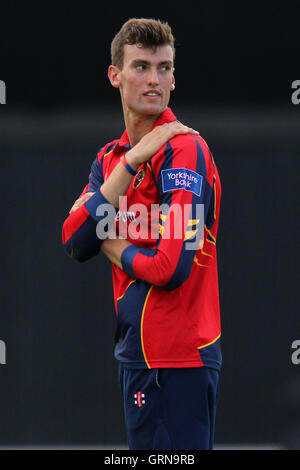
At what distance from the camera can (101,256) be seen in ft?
15.5

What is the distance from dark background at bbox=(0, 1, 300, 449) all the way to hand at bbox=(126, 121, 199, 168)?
2.28 m

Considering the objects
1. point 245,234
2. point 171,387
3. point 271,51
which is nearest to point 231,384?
point 245,234

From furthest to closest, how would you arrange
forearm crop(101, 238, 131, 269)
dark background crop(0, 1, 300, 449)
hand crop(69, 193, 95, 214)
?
dark background crop(0, 1, 300, 449) → hand crop(69, 193, 95, 214) → forearm crop(101, 238, 131, 269)

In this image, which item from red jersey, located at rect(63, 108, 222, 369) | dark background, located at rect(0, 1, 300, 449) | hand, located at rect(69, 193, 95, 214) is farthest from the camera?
dark background, located at rect(0, 1, 300, 449)

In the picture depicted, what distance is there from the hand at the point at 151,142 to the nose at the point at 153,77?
0.49 ft

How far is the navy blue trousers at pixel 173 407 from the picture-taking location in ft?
7.76

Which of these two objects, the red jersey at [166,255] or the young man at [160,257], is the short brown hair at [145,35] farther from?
the red jersey at [166,255]

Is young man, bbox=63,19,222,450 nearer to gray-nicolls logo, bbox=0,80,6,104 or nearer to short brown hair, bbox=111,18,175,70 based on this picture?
short brown hair, bbox=111,18,175,70

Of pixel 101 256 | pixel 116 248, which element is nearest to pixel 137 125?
pixel 116 248

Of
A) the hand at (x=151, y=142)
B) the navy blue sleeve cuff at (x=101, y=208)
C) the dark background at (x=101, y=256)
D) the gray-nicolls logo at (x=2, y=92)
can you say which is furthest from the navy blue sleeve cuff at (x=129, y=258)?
the gray-nicolls logo at (x=2, y=92)

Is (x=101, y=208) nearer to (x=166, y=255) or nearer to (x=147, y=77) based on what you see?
(x=166, y=255)

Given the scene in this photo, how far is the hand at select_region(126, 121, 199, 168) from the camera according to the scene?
2404mm

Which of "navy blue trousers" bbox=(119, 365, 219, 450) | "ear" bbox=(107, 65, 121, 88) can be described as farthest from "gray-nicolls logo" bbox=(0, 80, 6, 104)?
"navy blue trousers" bbox=(119, 365, 219, 450)

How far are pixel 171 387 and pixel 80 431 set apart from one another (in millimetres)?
2430
